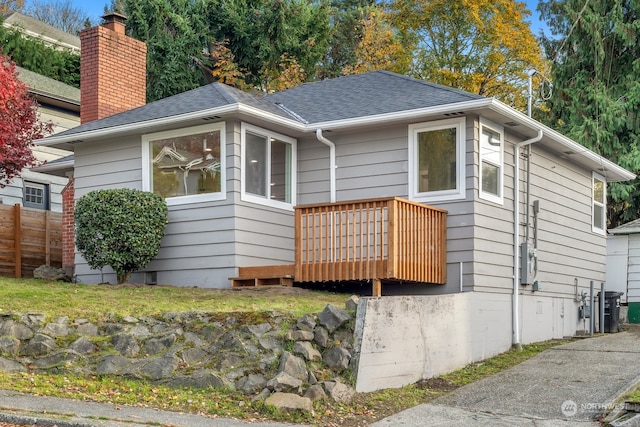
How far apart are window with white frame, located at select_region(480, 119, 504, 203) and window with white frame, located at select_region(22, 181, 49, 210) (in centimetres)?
1383

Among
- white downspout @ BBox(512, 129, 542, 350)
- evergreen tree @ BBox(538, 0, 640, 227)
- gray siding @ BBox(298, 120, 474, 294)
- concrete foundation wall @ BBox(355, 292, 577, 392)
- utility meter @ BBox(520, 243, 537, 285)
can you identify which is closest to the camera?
concrete foundation wall @ BBox(355, 292, 577, 392)

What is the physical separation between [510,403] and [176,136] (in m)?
7.59

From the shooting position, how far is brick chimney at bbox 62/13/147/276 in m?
17.7

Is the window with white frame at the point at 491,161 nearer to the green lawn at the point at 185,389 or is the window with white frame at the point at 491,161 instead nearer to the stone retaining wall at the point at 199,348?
the green lawn at the point at 185,389

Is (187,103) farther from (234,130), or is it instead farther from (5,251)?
(5,251)

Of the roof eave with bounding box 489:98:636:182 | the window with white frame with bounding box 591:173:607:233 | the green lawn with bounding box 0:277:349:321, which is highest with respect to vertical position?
the roof eave with bounding box 489:98:636:182

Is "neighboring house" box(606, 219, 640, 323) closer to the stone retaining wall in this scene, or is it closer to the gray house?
the gray house

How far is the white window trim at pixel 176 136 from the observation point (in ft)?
46.5

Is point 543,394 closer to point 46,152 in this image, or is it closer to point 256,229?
point 256,229

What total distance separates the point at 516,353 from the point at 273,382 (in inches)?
225

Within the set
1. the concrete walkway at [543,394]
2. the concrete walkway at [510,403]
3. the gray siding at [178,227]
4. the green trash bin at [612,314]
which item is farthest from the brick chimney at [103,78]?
the green trash bin at [612,314]

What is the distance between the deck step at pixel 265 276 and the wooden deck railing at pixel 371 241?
9.9 inches

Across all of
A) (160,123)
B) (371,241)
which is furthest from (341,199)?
(160,123)

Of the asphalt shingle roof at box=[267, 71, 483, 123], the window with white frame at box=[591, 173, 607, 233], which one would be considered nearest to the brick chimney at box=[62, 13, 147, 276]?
the asphalt shingle roof at box=[267, 71, 483, 123]
